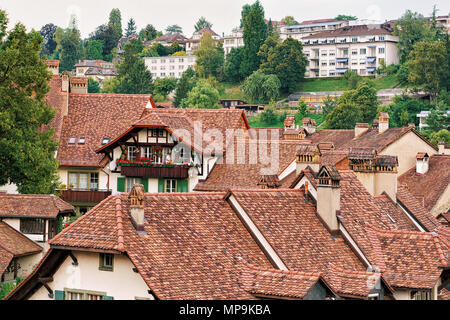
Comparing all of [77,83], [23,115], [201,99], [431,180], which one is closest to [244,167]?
[23,115]

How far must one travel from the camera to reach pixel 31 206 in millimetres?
44750

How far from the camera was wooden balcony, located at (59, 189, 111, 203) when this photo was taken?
185 feet

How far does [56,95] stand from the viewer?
6181 centimetres

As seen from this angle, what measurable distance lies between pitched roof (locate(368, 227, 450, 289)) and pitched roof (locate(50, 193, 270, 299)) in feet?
12.3

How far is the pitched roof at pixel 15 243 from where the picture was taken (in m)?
41.6

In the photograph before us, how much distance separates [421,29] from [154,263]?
571ft

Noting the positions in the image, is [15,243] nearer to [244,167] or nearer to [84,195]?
[84,195]

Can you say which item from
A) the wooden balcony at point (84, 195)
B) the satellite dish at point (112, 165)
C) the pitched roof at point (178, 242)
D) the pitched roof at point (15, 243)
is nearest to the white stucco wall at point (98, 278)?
the pitched roof at point (178, 242)

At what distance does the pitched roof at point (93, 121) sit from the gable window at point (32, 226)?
40.9ft

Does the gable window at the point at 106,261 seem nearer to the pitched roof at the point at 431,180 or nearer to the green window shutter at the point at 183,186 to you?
the green window shutter at the point at 183,186
